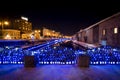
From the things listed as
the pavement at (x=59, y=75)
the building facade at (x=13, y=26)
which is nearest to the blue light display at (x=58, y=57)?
the pavement at (x=59, y=75)

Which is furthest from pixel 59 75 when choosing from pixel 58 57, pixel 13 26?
pixel 13 26

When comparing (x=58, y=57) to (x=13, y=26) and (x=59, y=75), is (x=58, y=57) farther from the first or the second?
(x=13, y=26)

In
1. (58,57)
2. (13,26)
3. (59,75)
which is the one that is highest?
(13,26)

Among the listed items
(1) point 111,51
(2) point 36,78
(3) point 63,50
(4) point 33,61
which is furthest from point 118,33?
(2) point 36,78

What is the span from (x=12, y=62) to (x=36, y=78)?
374 centimetres

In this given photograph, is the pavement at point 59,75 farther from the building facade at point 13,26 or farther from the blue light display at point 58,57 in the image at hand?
the building facade at point 13,26

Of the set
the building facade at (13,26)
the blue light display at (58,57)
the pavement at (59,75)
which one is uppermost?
the building facade at (13,26)

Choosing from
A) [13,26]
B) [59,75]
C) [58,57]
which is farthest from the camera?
[13,26]

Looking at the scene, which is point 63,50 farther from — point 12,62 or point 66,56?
point 12,62

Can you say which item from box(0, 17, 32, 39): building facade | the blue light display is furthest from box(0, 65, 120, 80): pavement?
box(0, 17, 32, 39): building facade

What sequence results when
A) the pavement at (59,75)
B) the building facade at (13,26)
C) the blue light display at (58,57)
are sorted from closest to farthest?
the pavement at (59,75)
the blue light display at (58,57)
the building facade at (13,26)

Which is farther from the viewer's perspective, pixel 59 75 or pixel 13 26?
pixel 13 26

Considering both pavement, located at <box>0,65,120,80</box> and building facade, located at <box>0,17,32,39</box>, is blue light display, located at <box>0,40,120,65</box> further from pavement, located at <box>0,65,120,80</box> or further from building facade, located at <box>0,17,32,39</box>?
building facade, located at <box>0,17,32,39</box>

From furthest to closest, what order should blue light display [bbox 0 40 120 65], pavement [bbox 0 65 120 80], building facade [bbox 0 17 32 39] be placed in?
building facade [bbox 0 17 32 39]
blue light display [bbox 0 40 120 65]
pavement [bbox 0 65 120 80]
